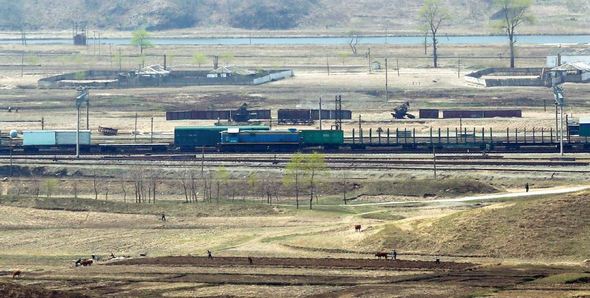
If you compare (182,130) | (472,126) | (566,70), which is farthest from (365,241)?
(566,70)

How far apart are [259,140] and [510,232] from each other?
1853 inches

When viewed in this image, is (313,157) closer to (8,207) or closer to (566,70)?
(8,207)

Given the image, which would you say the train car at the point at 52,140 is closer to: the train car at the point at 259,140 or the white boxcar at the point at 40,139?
the white boxcar at the point at 40,139

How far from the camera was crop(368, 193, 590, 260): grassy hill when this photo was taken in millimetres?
83375

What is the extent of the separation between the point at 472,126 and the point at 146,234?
191 feet

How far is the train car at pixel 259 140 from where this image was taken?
129000 millimetres

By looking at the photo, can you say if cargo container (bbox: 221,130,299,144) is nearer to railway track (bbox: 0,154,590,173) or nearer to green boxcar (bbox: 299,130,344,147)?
green boxcar (bbox: 299,130,344,147)

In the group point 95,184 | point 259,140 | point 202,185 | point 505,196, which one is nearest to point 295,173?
point 202,185

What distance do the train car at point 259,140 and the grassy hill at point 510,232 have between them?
40072 mm

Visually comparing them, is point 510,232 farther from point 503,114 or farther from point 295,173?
point 503,114

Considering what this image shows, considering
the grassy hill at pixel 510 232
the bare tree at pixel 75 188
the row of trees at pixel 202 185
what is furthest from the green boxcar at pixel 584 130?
the grassy hill at pixel 510 232

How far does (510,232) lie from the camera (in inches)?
3356

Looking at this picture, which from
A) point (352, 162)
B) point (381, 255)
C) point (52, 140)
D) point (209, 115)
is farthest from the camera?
point (209, 115)

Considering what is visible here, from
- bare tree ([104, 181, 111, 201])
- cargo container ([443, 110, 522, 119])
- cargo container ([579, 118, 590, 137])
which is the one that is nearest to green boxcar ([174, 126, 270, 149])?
bare tree ([104, 181, 111, 201])
